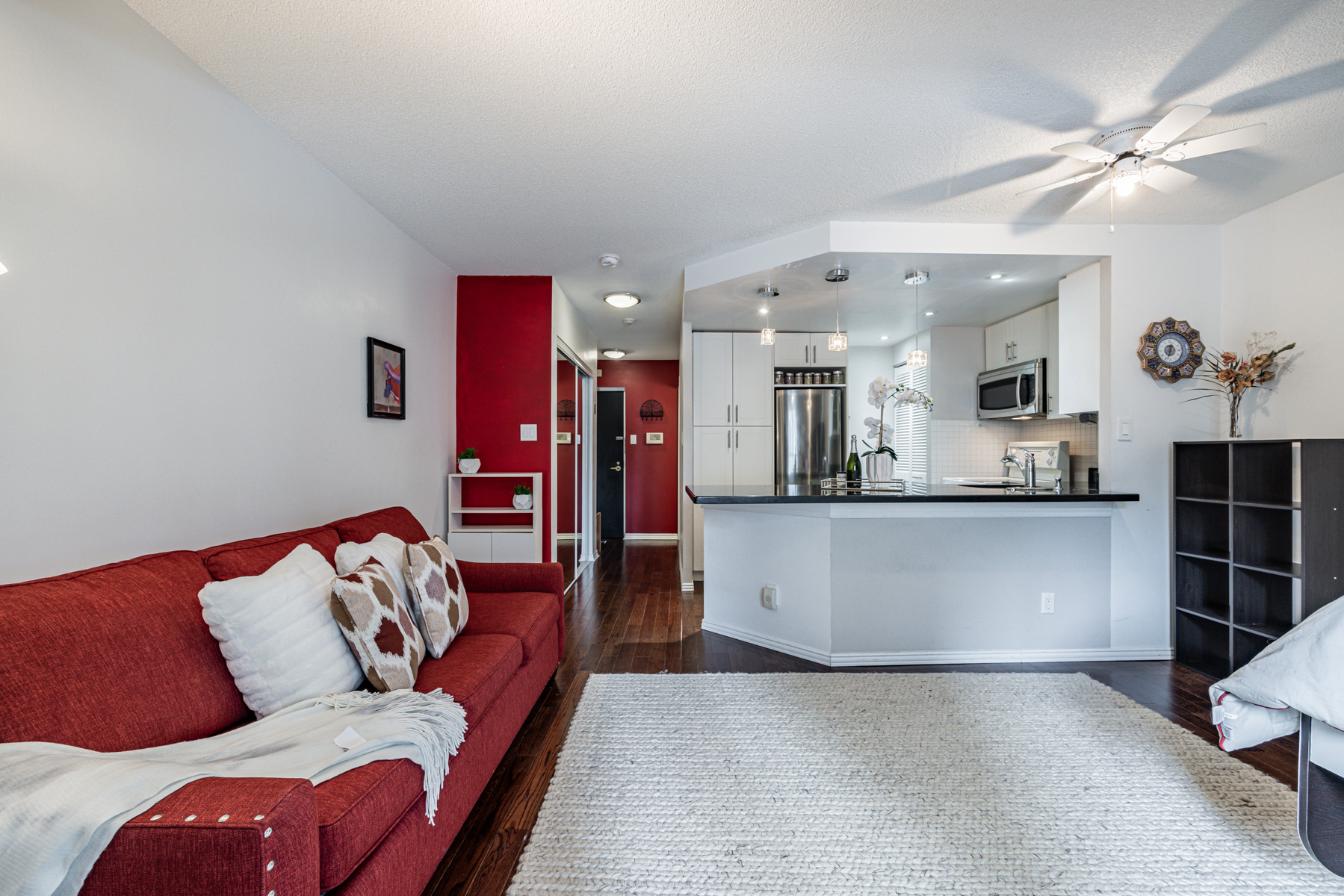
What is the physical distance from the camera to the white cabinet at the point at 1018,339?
4.23 meters

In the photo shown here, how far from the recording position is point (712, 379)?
520 centimetres

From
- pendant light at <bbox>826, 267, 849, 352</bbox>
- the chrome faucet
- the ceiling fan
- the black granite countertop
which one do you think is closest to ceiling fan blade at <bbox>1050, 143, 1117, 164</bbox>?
the ceiling fan

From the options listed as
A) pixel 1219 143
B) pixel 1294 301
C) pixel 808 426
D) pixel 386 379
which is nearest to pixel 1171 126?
pixel 1219 143

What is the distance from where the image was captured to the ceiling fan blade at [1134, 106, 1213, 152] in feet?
6.16

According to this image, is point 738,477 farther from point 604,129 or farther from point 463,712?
point 463,712

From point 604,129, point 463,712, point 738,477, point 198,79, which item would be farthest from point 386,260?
point 738,477

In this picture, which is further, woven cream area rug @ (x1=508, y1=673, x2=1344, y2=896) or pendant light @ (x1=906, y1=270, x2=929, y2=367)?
pendant light @ (x1=906, y1=270, x2=929, y2=367)

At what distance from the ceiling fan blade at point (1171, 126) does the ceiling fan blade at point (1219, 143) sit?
50 mm

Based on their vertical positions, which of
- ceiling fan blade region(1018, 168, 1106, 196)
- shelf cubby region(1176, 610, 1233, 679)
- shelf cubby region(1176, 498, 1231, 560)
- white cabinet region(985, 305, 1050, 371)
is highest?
ceiling fan blade region(1018, 168, 1106, 196)

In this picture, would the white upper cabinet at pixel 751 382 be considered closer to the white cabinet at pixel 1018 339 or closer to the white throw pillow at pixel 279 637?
the white cabinet at pixel 1018 339

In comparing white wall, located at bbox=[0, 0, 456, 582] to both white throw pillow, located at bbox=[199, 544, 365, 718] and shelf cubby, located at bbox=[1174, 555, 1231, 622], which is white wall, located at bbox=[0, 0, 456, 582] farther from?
shelf cubby, located at bbox=[1174, 555, 1231, 622]

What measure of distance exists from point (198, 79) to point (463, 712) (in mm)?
2211

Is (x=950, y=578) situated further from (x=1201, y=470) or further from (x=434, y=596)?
(x=434, y=596)

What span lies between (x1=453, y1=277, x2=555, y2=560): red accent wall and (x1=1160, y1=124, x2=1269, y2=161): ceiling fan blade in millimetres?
3413
